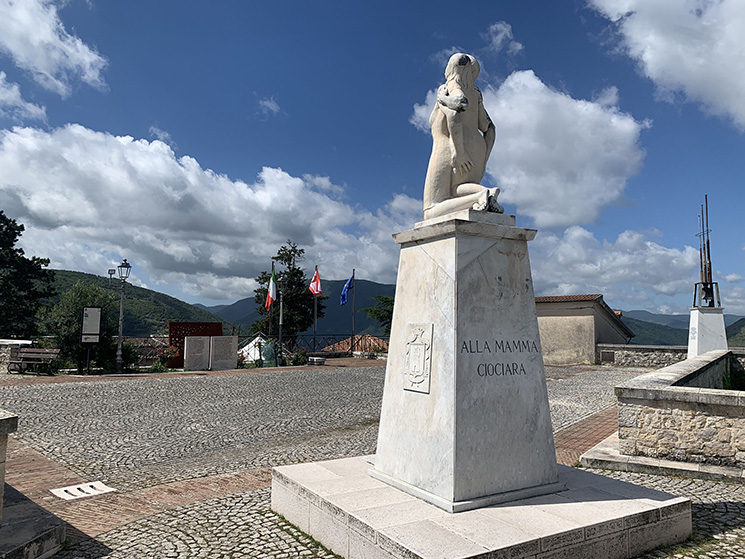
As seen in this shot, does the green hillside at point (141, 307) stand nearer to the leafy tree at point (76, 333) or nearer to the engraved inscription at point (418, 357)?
the leafy tree at point (76, 333)

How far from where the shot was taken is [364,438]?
7707mm

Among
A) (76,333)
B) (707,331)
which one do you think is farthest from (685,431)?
(76,333)

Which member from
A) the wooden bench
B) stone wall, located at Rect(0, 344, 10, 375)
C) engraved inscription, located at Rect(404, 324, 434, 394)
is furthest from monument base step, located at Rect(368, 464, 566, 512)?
stone wall, located at Rect(0, 344, 10, 375)

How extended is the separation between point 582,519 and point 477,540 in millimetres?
850

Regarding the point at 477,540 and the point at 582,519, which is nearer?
the point at 477,540

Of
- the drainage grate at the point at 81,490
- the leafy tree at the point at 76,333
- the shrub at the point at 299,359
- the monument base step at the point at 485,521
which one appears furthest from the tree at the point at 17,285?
the monument base step at the point at 485,521

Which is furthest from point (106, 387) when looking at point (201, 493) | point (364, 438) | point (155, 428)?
point (201, 493)

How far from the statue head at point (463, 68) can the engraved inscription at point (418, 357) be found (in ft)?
7.35

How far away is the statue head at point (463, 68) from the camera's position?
455 cm

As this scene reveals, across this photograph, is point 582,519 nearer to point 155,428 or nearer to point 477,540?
point 477,540

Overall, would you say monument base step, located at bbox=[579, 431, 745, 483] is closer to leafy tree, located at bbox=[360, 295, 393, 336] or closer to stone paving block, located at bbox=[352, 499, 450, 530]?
stone paving block, located at bbox=[352, 499, 450, 530]

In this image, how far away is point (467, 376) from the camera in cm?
374

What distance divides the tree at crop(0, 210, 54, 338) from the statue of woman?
27142 millimetres

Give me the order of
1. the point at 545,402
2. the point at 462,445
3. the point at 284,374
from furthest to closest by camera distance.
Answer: the point at 284,374, the point at 545,402, the point at 462,445
